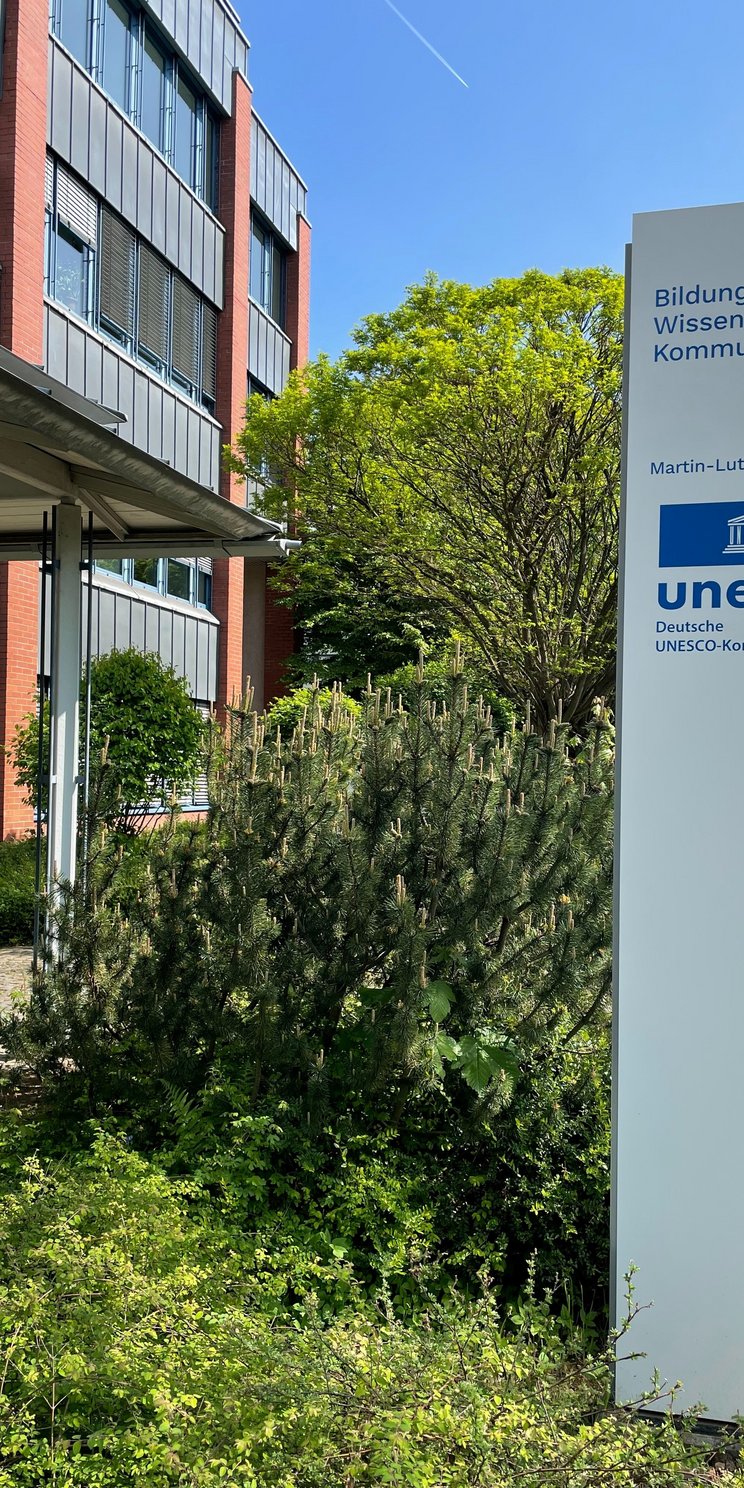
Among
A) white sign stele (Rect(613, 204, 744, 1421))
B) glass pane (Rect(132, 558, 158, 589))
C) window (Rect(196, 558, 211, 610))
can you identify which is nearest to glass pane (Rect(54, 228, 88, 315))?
glass pane (Rect(132, 558, 158, 589))

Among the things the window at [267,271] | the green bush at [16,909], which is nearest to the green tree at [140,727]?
the green bush at [16,909]

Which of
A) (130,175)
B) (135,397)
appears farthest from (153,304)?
(130,175)

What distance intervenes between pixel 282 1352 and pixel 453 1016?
1638 millimetres

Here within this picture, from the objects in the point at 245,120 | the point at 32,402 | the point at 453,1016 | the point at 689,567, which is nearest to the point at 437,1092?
the point at 453,1016

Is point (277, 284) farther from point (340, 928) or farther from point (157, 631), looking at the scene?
point (340, 928)

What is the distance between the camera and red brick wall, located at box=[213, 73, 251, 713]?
2105 centimetres

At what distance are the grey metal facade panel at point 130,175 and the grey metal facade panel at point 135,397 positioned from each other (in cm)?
203

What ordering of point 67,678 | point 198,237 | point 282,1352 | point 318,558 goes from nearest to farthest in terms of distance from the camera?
point 282,1352, point 67,678, point 318,558, point 198,237

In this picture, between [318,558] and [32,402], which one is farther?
[318,558]

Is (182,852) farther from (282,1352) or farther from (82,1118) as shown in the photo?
(282,1352)

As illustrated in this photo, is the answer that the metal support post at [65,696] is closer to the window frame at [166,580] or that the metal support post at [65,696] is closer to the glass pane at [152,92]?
the window frame at [166,580]

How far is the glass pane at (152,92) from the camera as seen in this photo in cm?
1761

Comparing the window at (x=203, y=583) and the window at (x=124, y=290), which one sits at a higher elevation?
the window at (x=124, y=290)

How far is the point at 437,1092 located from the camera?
4.40 m
